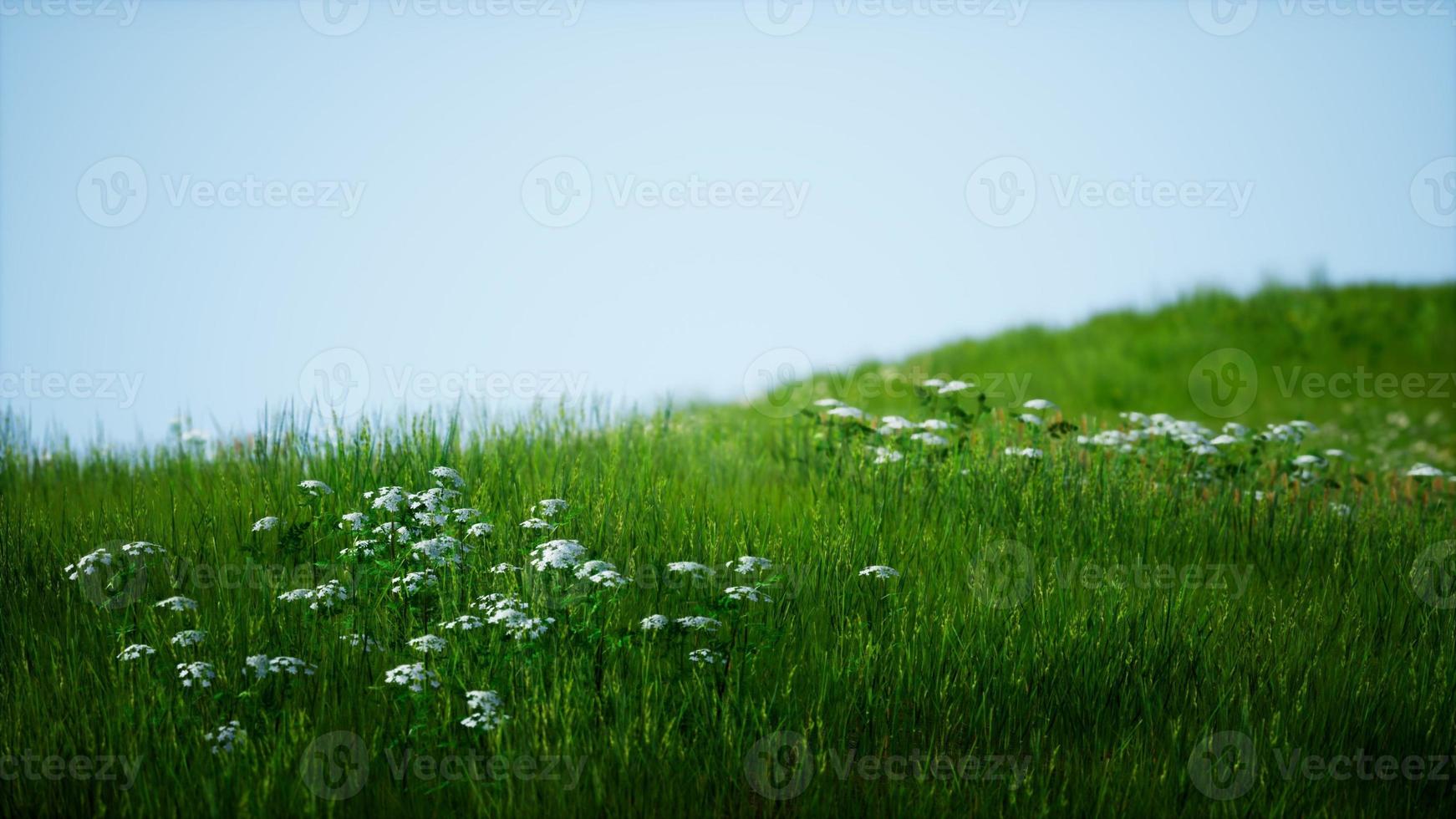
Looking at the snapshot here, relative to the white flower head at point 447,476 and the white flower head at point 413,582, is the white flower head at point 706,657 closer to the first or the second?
the white flower head at point 413,582

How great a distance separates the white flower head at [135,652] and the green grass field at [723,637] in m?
0.06

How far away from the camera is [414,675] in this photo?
4.27 metres

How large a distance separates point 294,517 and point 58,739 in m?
2.50

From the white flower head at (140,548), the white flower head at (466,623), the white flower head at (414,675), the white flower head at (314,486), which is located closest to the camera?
the white flower head at (414,675)

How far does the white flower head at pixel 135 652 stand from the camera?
4.66 metres

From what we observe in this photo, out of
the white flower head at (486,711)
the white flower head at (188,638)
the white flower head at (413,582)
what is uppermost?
the white flower head at (413,582)

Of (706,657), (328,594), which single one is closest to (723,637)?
(706,657)

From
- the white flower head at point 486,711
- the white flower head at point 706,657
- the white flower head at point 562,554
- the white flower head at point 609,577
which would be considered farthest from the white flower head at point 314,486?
the white flower head at point 706,657

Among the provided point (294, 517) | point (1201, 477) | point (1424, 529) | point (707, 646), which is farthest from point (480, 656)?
point (1424, 529)

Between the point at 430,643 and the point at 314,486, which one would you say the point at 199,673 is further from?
the point at 314,486

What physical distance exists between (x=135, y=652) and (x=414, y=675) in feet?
5.14

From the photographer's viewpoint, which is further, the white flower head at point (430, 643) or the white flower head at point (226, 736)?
the white flower head at point (430, 643)

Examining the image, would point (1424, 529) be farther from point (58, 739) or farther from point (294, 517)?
point (58, 739)

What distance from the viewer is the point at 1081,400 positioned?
19062 millimetres
